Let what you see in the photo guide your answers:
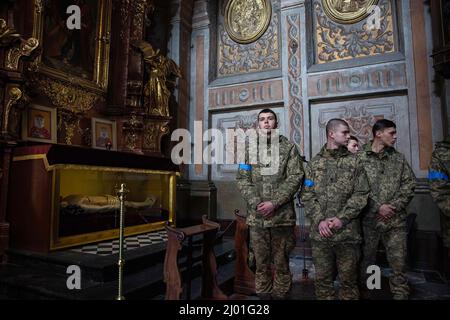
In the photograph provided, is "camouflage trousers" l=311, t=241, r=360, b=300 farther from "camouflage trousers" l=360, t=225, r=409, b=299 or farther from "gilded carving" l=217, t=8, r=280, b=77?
"gilded carving" l=217, t=8, r=280, b=77

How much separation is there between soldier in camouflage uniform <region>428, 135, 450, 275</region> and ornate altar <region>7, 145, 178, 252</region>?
9.11ft

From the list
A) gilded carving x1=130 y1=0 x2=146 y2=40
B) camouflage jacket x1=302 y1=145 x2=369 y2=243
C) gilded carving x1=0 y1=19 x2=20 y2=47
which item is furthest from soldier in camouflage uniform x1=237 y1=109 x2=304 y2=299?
gilded carving x1=130 y1=0 x2=146 y2=40

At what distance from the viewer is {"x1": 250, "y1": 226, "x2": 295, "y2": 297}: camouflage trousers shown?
2764 mm

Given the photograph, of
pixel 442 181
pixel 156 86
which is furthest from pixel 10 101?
pixel 442 181

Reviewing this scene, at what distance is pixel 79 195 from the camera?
4211 millimetres

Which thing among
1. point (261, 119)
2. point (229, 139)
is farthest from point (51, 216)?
point (229, 139)

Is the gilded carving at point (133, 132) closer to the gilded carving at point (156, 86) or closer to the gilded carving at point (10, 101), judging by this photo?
the gilded carving at point (156, 86)

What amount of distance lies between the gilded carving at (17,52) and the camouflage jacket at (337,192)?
12.0ft

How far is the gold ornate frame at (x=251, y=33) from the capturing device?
6629 mm

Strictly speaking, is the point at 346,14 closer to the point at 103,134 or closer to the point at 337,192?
the point at 337,192

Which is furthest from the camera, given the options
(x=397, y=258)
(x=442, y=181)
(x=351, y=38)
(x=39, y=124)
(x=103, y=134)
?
(x=351, y=38)

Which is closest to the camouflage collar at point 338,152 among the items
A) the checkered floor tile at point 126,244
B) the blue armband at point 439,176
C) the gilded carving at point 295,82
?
the blue armband at point 439,176

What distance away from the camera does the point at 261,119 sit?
9.29ft

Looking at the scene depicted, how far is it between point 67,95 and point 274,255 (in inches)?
163
